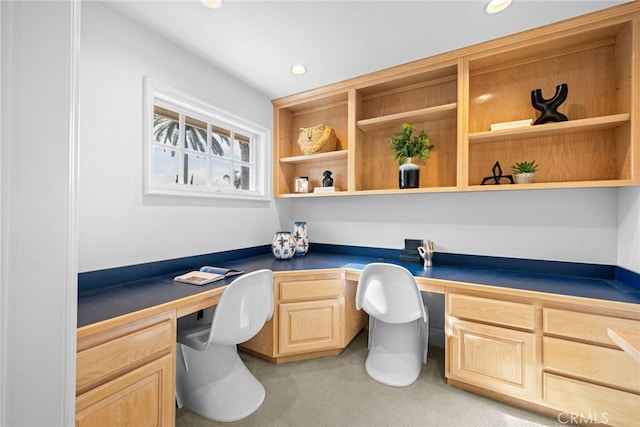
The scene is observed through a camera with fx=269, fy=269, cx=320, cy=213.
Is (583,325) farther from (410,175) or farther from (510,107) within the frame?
(510,107)

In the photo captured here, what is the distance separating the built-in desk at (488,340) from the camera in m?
1.11

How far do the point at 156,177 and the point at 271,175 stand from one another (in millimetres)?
1121

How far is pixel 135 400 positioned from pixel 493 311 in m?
1.91

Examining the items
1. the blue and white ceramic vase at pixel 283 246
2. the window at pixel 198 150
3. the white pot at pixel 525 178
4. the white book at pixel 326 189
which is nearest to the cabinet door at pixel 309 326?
the blue and white ceramic vase at pixel 283 246

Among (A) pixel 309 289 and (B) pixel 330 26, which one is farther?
(A) pixel 309 289

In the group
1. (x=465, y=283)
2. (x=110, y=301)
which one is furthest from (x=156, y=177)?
(x=465, y=283)

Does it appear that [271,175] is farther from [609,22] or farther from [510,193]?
[609,22]

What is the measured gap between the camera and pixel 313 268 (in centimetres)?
210

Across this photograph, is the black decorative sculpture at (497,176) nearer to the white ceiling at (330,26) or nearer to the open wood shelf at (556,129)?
the open wood shelf at (556,129)

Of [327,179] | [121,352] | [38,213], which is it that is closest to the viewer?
[38,213]

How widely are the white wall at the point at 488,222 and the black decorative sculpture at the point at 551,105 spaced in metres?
0.51

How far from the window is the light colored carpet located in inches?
57.3

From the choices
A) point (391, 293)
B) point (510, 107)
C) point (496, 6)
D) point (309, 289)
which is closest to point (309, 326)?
point (309, 289)

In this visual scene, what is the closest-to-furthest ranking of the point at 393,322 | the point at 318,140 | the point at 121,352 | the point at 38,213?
1. the point at 38,213
2. the point at 121,352
3. the point at 393,322
4. the point at 318,140
